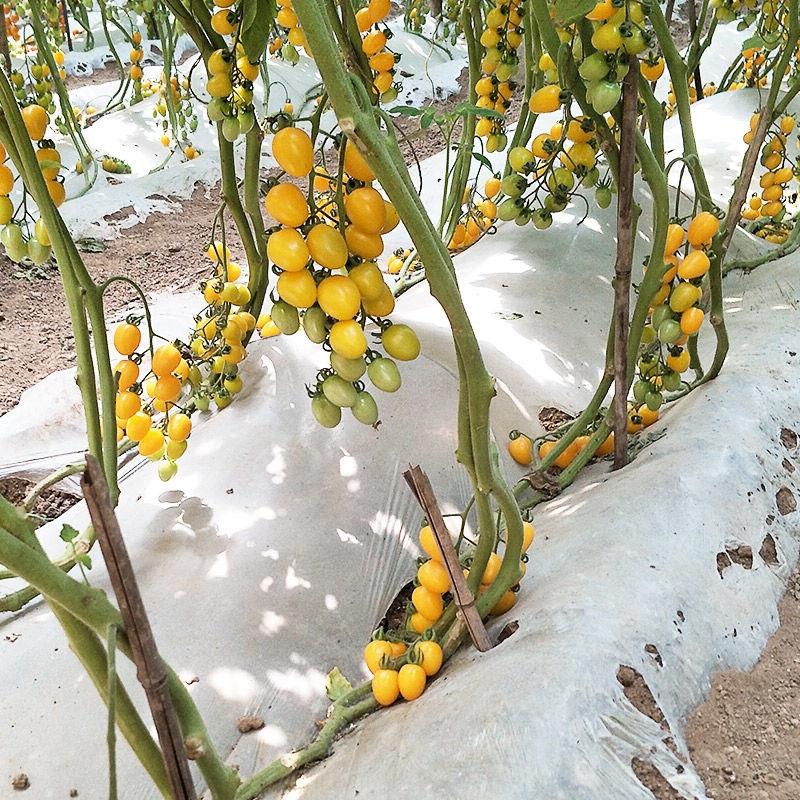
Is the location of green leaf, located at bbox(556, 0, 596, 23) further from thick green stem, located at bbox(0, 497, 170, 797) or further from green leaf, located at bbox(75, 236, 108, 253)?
green leaf, located at bbox(75, 236, 108, 253)

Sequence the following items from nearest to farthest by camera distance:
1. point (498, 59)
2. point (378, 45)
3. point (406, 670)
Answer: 1. point (406, 670)
2. point (378, 45)
3. point (498, 59)

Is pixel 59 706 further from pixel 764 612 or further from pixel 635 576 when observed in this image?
pixel 764 612

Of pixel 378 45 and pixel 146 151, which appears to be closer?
pixel 378 45

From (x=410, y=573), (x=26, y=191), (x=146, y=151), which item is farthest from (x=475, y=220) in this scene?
(x=146, y=151)

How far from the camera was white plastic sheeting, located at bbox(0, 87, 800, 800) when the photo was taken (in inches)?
35.7

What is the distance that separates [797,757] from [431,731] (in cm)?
42

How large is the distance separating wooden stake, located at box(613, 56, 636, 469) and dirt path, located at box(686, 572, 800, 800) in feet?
1.52

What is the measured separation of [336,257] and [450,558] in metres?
0.44

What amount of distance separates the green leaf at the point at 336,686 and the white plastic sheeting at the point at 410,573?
1.1 inches

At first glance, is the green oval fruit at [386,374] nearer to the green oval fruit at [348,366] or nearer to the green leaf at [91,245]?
the green oval fruit at [348,366]

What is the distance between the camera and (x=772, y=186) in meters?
2.33

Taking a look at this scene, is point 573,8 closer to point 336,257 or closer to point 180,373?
point 336,257

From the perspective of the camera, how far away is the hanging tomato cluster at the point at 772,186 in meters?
2.22

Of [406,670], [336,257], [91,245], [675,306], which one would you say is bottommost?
[406,670]
